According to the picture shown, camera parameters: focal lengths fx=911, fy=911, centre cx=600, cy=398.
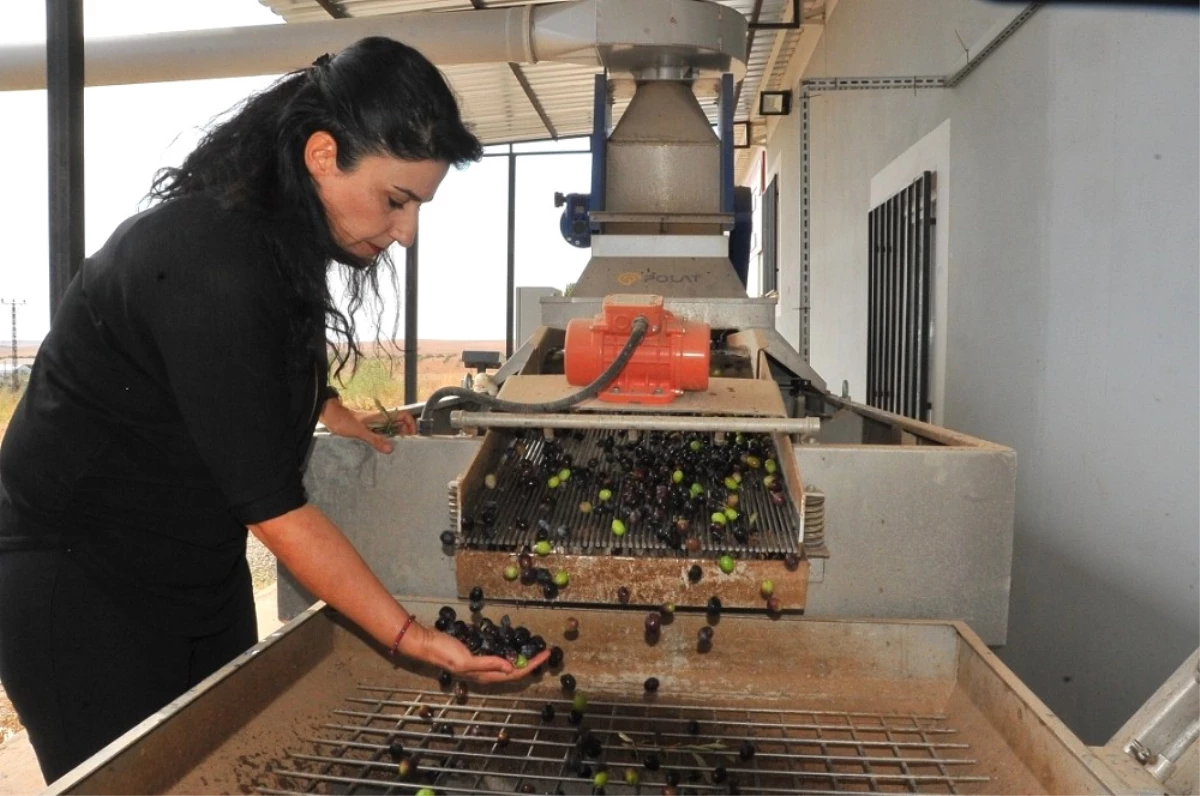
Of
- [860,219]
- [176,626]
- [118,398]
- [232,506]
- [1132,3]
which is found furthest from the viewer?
[860,219]

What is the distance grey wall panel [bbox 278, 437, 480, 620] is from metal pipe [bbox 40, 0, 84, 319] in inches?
56.8

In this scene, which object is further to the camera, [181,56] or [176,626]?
[181,56]

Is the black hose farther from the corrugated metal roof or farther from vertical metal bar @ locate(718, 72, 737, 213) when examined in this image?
the corrugated metal roof

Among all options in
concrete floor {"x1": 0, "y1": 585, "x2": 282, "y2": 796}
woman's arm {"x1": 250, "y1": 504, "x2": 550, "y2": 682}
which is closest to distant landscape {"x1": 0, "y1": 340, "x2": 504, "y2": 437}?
woman's arm {"x1": 250, "y1": 504, "x2": 550, "y2": 682}

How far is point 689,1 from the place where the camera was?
389cm

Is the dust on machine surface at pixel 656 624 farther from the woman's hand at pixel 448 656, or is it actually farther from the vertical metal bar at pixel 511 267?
the vertical metal bar at pixel 511 267

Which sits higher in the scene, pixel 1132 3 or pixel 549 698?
pixel 1132 3

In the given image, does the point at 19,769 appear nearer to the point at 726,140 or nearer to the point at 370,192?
the point at 370,192

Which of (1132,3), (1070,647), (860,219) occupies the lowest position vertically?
(1070,647)

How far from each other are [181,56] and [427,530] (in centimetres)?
470

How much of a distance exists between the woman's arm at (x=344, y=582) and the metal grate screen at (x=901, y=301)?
11.9ft

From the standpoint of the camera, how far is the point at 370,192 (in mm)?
1442

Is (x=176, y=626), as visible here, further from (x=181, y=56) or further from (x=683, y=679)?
(x=181, y=56)

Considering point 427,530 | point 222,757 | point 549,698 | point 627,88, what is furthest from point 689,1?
point 222,757
